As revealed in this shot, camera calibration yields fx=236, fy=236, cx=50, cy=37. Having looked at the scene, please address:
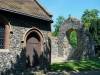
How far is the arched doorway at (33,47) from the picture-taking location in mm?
18716

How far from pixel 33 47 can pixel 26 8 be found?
10.6 feet

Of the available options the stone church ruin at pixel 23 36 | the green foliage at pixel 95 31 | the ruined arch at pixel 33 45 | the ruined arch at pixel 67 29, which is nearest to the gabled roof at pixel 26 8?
the stone church ruin at pixel 23 36

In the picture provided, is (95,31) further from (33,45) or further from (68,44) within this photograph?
(33,45)

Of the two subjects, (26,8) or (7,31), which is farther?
(26,8)

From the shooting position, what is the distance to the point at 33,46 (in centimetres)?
1928

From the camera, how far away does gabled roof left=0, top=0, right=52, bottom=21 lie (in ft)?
54.7

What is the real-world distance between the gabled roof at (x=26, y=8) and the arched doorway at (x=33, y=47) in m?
1.50

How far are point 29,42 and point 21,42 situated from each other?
138 centimetres

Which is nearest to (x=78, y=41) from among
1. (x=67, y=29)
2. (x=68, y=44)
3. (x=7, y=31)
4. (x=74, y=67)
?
(x=68, y=44)

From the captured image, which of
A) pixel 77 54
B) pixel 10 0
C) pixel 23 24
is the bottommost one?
pixel 77 54

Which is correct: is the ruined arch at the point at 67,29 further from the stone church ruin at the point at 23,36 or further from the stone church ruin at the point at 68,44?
the stone church ruin at the point at 23,36

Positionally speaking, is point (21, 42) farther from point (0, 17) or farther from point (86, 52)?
point (86, 52)

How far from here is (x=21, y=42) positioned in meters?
17.5

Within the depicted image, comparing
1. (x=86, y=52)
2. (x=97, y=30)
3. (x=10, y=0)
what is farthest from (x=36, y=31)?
(x=97, y=30)
